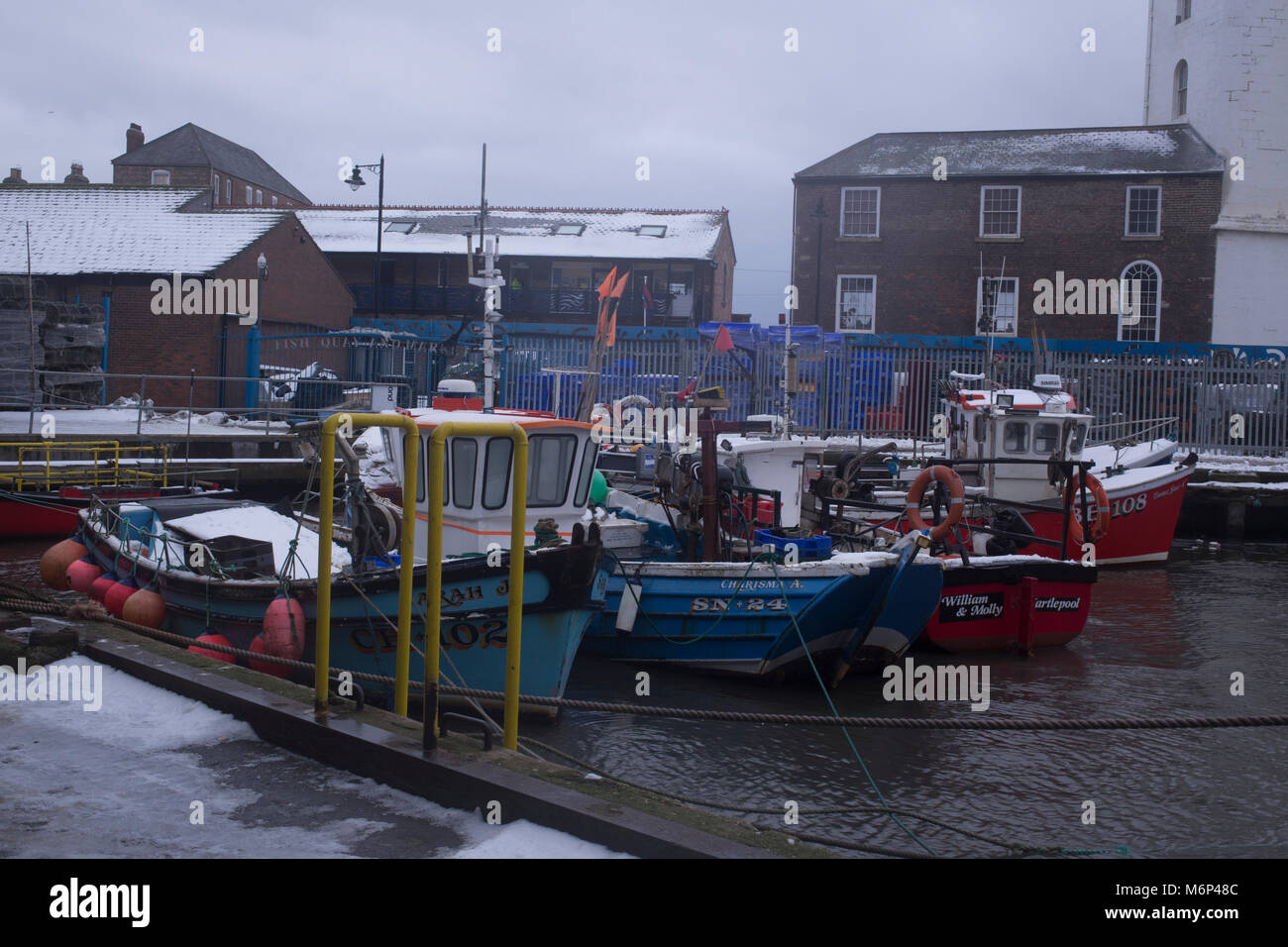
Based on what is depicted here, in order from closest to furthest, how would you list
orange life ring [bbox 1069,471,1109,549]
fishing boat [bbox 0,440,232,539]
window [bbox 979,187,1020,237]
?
1. orange life ring [bbox 1069,471,1109,549]
2. fishing boat [bbox 0,440,232,539]
3. window [bbox 979,187,1020,237]

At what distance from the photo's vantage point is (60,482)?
62.6 ft

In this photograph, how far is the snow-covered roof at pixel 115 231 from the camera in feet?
108

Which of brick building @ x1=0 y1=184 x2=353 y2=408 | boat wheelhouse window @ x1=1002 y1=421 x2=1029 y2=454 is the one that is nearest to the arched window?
boat wheelhouse window @ x1=1002 y1=421 x2=1029 y2=454

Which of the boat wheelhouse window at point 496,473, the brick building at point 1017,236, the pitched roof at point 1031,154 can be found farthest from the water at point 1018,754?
the pitched roof at point 1031,154

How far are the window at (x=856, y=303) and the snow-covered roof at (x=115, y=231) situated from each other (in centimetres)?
1820

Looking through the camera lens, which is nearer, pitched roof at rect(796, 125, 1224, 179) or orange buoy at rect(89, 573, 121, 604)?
orange buoy at rect(89, 573, 121, 604)

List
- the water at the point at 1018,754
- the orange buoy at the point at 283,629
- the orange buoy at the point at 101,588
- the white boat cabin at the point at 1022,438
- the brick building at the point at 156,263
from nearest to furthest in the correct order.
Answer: the water at the point at 1018,754 → the orange buoy at the point at 283,629 → the orange buoy at the point at 101,588 → the white boat cabin at the point at 1022,438 → the brick building at the point at 156,263

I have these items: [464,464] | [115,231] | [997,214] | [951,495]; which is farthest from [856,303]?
[464,464]

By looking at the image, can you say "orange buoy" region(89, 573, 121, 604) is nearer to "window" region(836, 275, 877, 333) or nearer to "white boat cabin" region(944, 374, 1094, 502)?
"white boat cabin" region(944, 374, 1094, 502)

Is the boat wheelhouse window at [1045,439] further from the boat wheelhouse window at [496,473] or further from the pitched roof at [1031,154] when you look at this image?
the pitched roof at [1031,154]

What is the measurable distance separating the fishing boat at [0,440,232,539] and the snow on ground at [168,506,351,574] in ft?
15.4

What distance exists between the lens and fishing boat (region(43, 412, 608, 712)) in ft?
31.1
